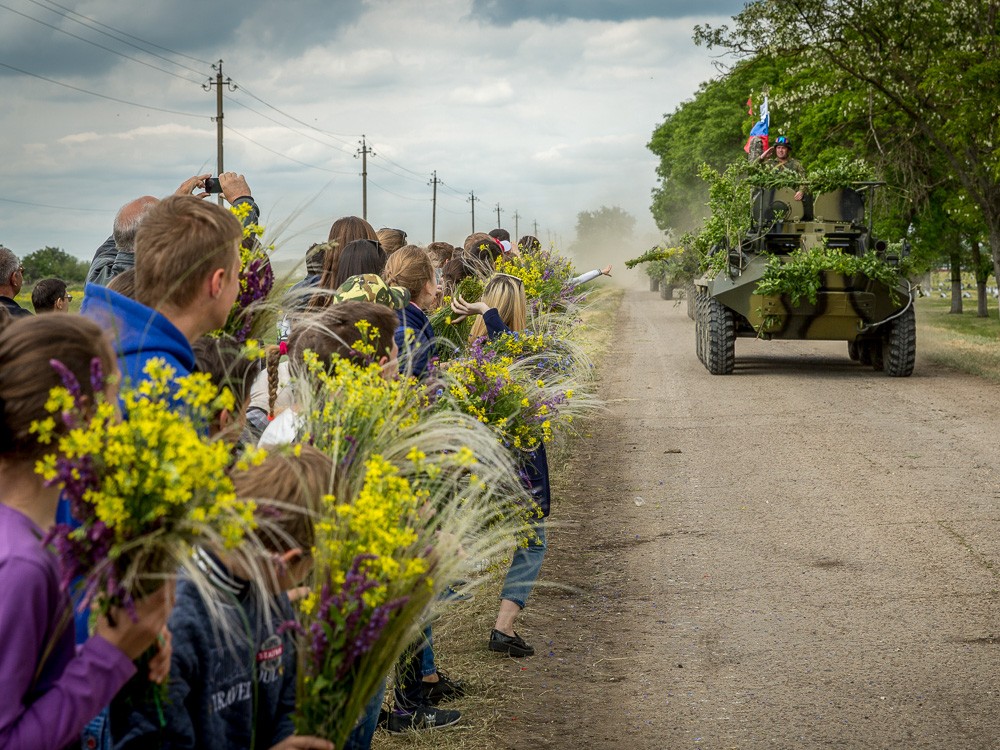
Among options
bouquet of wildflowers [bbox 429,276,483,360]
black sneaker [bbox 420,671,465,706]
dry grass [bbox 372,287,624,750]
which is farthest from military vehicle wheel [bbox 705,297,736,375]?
black sneaker [bbox 420,671,465,706]

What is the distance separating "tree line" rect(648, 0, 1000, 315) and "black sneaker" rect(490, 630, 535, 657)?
576 inches

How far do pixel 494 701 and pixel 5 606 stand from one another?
2989 millimetres

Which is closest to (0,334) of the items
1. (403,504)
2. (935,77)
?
(403,504)

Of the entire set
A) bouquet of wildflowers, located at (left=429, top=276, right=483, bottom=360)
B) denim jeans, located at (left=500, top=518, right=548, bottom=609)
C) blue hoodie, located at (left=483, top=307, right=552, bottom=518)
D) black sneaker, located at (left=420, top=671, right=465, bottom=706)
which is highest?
bouquet of wildflowers, located at (left=429, top=276, right=483, bottom=360)

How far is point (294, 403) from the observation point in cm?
362

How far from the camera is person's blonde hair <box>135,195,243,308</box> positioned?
9.28 feet

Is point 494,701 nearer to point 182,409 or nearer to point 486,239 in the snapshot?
point 182,409


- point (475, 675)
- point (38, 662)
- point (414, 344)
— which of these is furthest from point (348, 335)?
point (38, 662)

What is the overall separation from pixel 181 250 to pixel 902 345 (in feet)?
46.1

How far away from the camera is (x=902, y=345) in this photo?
15586 mm

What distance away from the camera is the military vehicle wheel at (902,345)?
15562 mm

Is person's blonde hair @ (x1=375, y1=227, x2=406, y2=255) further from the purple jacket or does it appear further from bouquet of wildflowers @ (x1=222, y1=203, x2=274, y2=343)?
the purple jacket

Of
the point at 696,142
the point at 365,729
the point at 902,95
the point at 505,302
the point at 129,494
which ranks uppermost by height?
the point at 696,142

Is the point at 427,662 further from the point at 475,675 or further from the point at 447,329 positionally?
the point at 447,329
